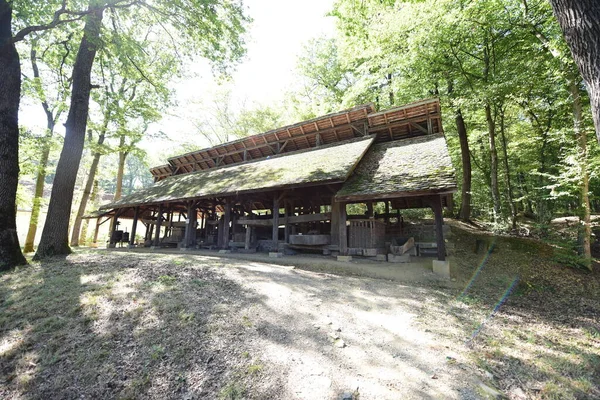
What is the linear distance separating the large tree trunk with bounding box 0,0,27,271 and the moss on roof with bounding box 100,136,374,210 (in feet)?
18.4

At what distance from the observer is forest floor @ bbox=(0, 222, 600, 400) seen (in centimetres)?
234

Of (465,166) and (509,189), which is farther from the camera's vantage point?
(465,166)

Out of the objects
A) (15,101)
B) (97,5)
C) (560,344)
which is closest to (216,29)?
(97,5)

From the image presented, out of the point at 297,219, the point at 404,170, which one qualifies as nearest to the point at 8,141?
the point at 297,219

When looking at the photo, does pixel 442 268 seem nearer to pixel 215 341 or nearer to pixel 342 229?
pixel 342 229

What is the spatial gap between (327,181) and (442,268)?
3987 millimetres

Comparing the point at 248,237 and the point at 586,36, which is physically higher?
the point at 586,36

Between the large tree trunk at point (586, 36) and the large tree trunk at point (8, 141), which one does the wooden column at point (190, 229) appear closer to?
the large tree trunk at point (8, 141)

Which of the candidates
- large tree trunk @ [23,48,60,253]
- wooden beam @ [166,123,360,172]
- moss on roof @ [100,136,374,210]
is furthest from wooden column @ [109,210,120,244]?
wooden beam @ [166,123,360,172]

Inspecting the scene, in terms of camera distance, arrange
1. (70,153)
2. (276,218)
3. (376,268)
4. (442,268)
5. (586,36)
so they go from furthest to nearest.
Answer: (276,218) < (70,153) < (376,268) < (442,268) < (586,36)

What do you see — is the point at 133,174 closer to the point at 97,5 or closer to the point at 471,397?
the point at 97,5

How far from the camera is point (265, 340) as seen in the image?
9.84ft

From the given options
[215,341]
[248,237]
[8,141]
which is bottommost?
[215,341]

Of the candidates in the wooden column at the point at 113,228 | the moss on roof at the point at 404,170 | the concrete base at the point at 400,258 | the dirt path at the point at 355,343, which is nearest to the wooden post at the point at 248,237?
the moss on roof at the point at 404,170
